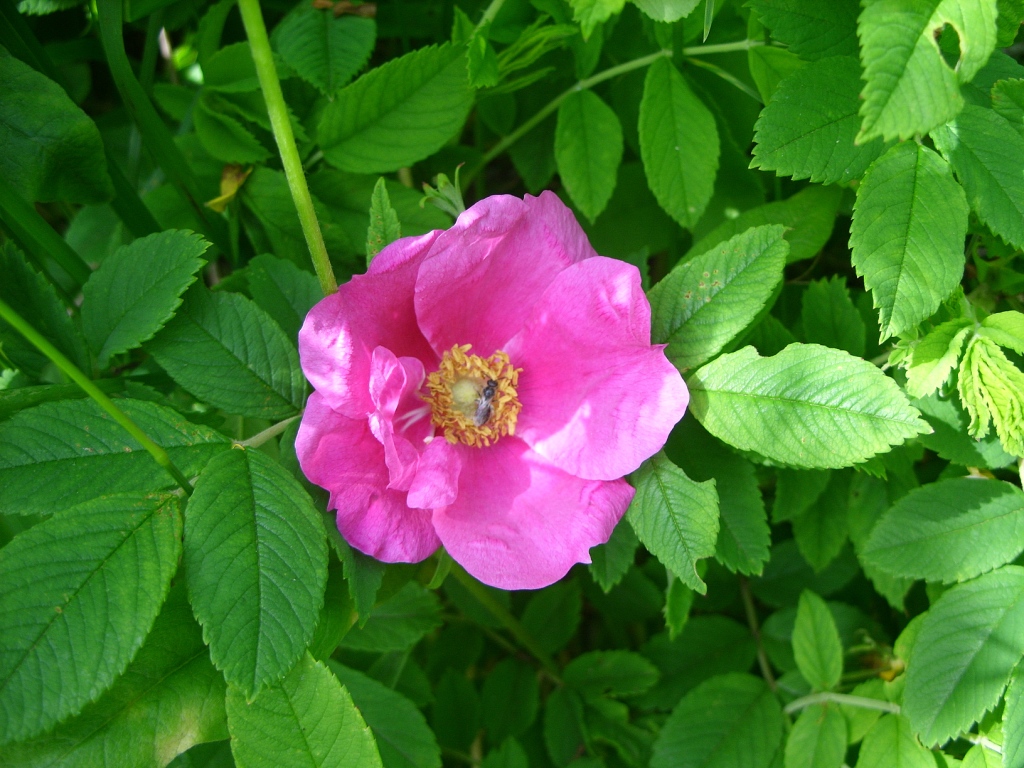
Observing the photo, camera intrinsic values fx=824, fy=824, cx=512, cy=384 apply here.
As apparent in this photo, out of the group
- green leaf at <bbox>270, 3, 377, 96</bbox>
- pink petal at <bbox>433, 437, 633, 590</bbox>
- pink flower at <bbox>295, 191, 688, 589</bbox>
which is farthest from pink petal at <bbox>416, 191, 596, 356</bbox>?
green leaf at <bbox>270, 3, 377, 96</bbox>

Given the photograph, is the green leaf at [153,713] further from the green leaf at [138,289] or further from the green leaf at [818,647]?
the green leaf at [818,647]

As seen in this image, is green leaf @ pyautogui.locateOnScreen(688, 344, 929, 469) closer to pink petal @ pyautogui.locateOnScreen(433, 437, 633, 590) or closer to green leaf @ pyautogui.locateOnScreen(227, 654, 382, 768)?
pink petal @ pyautogui.locateOnScreen(433, 437, 633, 590)

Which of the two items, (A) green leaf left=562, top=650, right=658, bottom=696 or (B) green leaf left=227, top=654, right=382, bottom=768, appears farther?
(A) green leaf left=562, top=650, right=658, bottom=696

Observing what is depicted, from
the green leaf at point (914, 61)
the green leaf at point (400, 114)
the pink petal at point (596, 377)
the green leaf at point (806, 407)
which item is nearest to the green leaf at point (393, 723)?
the pink petal at point (596, 377)

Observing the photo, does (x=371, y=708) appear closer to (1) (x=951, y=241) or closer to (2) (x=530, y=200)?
(2) (x=530, y=200)

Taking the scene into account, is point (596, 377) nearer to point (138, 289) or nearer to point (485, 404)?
point (485, 404)
